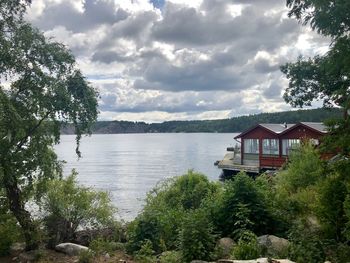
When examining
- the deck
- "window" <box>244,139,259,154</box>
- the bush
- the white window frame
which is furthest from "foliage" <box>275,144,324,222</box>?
"window" <box>244,139,259,154</box>

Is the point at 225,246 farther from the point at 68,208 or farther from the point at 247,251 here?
the point at 68,208

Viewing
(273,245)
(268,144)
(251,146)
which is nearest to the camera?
(273,245)

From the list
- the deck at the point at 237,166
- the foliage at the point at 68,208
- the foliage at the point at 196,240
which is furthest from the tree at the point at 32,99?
the deck at the point at 237,166

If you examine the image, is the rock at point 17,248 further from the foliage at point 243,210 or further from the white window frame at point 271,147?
the white window frame at point 271,147

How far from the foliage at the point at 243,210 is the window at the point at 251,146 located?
42126mm

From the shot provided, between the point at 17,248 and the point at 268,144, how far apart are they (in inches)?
1622

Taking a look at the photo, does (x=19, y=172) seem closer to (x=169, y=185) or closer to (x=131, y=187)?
(x=169, y=185)

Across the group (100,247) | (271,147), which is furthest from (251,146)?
(100,247)

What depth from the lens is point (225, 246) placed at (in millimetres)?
11867

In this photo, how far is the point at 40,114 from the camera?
46.7 feet

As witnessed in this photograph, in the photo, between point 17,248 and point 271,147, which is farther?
point 271,147

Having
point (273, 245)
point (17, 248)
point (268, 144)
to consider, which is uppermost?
point (268, 144)

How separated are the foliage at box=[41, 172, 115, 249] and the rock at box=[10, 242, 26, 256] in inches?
42.5

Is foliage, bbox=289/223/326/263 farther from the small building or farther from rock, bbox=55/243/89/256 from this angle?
the small building
